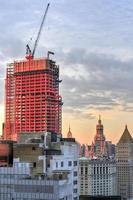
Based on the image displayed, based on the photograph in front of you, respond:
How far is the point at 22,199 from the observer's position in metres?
76.0

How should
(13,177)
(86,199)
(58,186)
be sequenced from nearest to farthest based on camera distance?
(58,186), (13,177), (86,199)

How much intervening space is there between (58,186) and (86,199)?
24.0m

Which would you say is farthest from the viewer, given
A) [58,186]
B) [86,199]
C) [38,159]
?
[86,199]

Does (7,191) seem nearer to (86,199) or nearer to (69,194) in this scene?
(69,194)

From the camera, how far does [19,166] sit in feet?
269

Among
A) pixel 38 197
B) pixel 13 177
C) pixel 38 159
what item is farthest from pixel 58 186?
pixel 38 159

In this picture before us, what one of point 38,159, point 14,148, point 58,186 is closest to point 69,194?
point 58,186

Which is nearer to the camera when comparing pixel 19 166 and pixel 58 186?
pixel 58 186

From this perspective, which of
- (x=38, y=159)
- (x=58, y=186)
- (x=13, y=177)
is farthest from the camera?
(x=38, y=159)

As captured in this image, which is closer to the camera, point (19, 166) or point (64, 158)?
point (19, 166)

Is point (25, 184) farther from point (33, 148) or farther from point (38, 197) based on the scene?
point (33, 148)

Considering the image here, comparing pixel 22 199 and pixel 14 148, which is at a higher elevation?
pixel 14 148

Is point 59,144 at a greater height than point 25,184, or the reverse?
point 59,144

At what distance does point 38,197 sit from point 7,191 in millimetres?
5948
